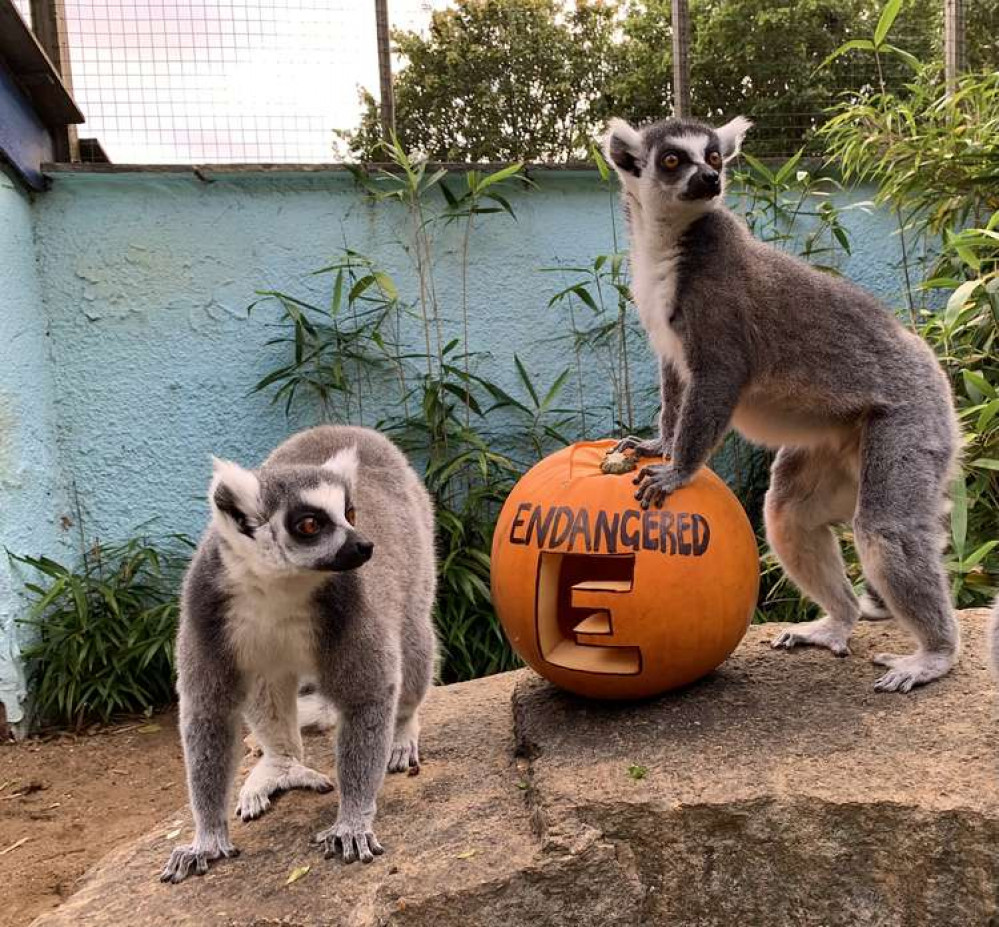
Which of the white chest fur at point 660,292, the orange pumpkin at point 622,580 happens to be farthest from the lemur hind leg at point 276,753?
the white chest fur at point 660,292

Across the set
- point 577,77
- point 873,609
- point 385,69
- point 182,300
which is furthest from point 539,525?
point 577,77

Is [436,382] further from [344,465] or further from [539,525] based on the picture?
[344,465]

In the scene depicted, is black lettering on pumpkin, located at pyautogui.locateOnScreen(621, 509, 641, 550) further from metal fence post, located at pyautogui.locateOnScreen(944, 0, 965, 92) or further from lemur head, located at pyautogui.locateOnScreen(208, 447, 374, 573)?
metal fence post, located at pyautogui.locateOnScreen(944, 0, 965, 92)

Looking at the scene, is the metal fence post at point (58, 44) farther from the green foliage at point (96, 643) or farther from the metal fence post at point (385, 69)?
the green foliage at point (96, 643)

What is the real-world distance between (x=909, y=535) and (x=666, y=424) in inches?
33.3

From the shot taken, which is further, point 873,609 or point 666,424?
point 873,609

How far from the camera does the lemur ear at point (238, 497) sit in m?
2.24

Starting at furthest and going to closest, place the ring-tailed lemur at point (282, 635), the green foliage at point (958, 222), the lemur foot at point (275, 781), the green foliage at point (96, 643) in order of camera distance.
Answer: the green foliage at point (96, 643) < the green foliage at point (958, 222) < the lemur foot at point (275, 781) < the ring-tailed lemur at point (282, 635)

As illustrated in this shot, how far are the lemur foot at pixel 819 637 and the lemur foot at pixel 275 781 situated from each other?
1.66 metres

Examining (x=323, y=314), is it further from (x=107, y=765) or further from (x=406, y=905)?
(x=406, y=905)

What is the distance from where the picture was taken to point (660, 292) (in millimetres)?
2955

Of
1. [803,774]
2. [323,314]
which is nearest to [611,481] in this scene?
[803,774]

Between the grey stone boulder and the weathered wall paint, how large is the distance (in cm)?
231

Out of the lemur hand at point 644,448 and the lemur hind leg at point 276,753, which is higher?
the lemur hand at point 644,448
